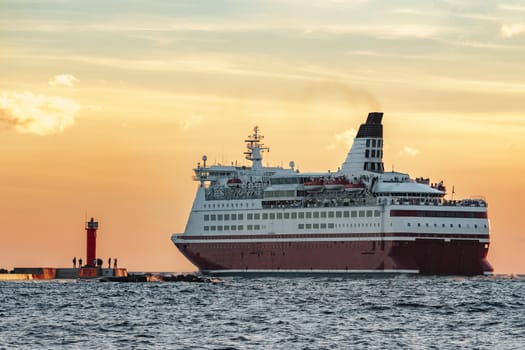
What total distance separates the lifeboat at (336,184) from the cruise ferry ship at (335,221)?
9cm

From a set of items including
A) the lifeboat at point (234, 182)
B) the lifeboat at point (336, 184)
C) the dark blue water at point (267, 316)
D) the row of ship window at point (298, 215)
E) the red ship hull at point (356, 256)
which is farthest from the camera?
the lifeboat at point (234, 182)

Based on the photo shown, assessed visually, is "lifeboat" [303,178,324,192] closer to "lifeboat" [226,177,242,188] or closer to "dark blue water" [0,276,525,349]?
"lifeboat" [226,177,242,188]

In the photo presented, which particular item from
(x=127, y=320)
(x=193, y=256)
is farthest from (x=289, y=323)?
(x=193, y=256)

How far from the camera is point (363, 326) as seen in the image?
69500 millimetres

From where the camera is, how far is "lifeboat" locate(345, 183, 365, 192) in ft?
424

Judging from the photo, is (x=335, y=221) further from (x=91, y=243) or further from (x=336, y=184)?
(x=91, y=243)

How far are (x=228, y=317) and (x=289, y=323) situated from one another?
18.3 feet

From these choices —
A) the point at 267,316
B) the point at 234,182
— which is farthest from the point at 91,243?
the point at 267,316

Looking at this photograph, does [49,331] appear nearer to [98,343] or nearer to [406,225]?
[98,343]

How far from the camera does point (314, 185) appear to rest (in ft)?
434

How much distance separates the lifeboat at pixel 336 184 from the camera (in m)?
130

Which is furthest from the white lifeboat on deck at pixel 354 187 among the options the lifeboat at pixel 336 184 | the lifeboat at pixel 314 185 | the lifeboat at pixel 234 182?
the lifeboat at pixel 234 182

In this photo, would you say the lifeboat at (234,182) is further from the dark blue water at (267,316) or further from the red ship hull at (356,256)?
the dark blue water at (267,316)

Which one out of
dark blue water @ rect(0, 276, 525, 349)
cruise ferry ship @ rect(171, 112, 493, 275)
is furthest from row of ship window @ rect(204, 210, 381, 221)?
dark blue water @ rect(0, 276, 525, 349)
